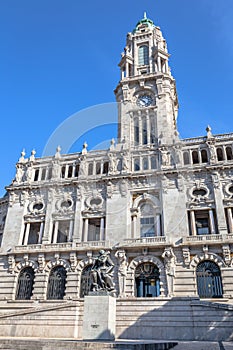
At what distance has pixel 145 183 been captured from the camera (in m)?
35.0

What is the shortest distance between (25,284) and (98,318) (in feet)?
54.6

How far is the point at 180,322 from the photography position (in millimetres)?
22703

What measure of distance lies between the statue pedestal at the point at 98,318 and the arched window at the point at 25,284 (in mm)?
15441

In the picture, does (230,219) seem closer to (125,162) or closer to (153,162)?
(153,162)

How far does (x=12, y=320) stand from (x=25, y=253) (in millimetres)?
10060

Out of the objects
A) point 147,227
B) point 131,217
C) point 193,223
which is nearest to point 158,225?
point 147,227

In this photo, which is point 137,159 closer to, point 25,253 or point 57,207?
point 57,207

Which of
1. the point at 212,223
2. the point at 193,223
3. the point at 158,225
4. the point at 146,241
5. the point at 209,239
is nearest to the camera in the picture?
the point at 209,239

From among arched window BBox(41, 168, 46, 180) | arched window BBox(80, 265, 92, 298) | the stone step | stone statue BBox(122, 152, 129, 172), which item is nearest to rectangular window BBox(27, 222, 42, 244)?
arched window BBox(41, 168, 46, 180)

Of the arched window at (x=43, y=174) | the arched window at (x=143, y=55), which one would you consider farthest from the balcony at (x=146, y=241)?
the arched window at (x=143, y=55)

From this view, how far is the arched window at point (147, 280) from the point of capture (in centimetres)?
2944

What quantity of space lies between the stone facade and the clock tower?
209mm

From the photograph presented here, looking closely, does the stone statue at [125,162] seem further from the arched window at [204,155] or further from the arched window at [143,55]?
the arched window at [143,55]

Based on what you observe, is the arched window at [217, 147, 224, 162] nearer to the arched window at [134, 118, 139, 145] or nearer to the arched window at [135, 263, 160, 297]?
the arched window at [134, 118, 139, 145]
